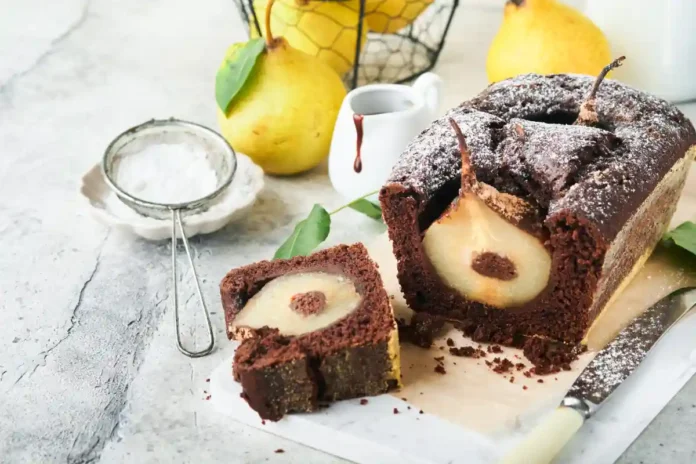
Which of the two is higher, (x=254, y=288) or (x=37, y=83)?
(x=254, y=288)

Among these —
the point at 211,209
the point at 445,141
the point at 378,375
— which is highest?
the point at 445,141

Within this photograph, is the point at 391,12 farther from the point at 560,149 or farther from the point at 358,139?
the point at 560,149

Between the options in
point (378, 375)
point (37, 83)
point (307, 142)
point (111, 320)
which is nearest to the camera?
point (378, 375)

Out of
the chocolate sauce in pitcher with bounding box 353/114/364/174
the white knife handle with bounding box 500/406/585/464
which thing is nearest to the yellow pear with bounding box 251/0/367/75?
the chocolate sauce in pitcher with bounding box 353/114/364/174

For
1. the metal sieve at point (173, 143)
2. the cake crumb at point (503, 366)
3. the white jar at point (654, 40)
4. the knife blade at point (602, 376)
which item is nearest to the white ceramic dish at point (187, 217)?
the metal sieve at point (173, 143)

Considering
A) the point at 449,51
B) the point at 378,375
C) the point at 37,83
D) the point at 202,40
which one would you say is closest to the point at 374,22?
the point at 449,51

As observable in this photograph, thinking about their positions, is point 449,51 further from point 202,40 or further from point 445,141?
point 445,141

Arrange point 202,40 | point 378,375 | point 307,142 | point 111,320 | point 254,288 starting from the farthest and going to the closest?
1. point 202,40
2. point 307,142
3. point 111,320
4. point 254,288
5. point 378,375
